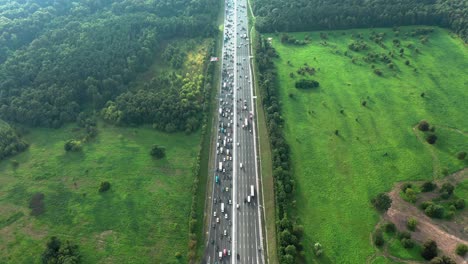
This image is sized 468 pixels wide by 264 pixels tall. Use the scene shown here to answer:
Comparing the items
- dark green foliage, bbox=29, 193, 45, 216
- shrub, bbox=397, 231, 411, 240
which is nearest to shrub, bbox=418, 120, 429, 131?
shrub, bbox=397, 231, 411, 240

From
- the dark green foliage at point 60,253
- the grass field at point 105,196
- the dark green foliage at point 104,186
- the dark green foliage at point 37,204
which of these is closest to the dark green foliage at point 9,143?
the grass field at point 105,196

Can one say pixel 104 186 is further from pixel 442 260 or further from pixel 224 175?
pixel 442 260

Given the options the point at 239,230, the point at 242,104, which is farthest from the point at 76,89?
the point at 239,230

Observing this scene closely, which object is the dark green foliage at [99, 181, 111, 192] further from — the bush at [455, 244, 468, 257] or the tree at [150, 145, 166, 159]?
the bush at [455, 244, 468, 257]

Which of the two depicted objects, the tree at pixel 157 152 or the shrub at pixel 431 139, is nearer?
the tree at pixel 157 152

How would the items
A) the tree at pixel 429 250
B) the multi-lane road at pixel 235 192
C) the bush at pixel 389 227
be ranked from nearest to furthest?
the tree at pixel 429 250 → the multi-lane road at pixel 235 192 → the bush at pixel 389 227

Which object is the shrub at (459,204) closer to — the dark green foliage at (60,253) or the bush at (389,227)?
the bush at (389,227)

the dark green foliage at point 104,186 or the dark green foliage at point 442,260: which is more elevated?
the dark green foliage at point 104,186
